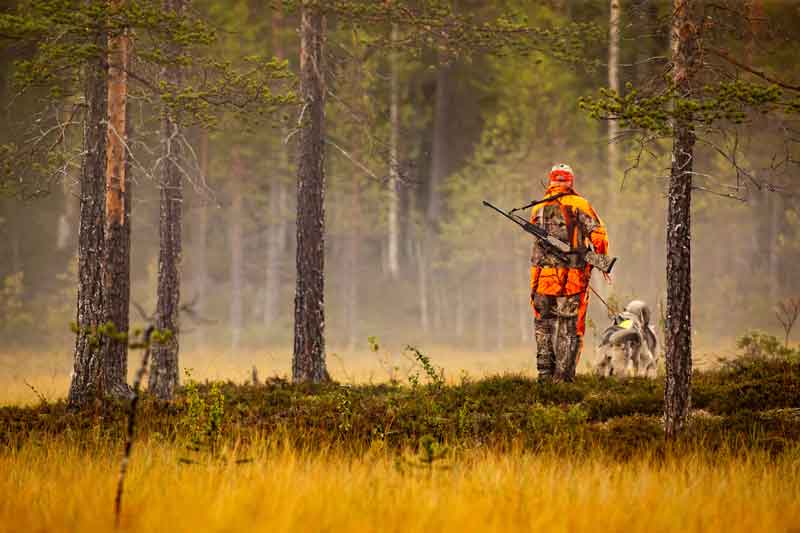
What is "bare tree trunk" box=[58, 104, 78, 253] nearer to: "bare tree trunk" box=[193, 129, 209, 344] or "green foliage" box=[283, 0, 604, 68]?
"bare tree trunk" box=[193, 129, 209, 344]

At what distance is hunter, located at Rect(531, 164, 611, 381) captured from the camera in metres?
12.3

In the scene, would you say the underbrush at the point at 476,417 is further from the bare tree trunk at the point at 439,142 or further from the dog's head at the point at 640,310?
the bare tree trunk at the point at 439,142

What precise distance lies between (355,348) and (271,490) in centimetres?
2829

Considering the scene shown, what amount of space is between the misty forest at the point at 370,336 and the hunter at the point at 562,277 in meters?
0.03

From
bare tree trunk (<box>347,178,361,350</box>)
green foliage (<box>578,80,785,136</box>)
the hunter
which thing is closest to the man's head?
the hunter

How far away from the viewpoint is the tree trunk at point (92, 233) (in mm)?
11484

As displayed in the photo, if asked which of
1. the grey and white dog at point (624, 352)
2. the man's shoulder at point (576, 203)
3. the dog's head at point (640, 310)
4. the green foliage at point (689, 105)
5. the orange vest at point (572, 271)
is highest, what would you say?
the green foliage at point (689, 105)

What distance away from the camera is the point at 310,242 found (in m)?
14.6

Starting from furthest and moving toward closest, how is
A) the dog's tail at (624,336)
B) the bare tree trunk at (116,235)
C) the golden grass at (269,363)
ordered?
1. the golden grass at (269,363)
2. the dog's tail at (624,336)
3. the bare tree trunk at (116,235)

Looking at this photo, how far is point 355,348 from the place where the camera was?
3428cm

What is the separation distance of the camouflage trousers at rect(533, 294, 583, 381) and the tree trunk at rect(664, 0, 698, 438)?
118 inches

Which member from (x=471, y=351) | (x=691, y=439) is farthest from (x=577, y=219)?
(x=471, y=351)

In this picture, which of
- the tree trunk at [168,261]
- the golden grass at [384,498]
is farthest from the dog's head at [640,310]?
the tree trunk at [168,261]

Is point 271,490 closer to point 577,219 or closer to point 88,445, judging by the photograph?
point 88,445
